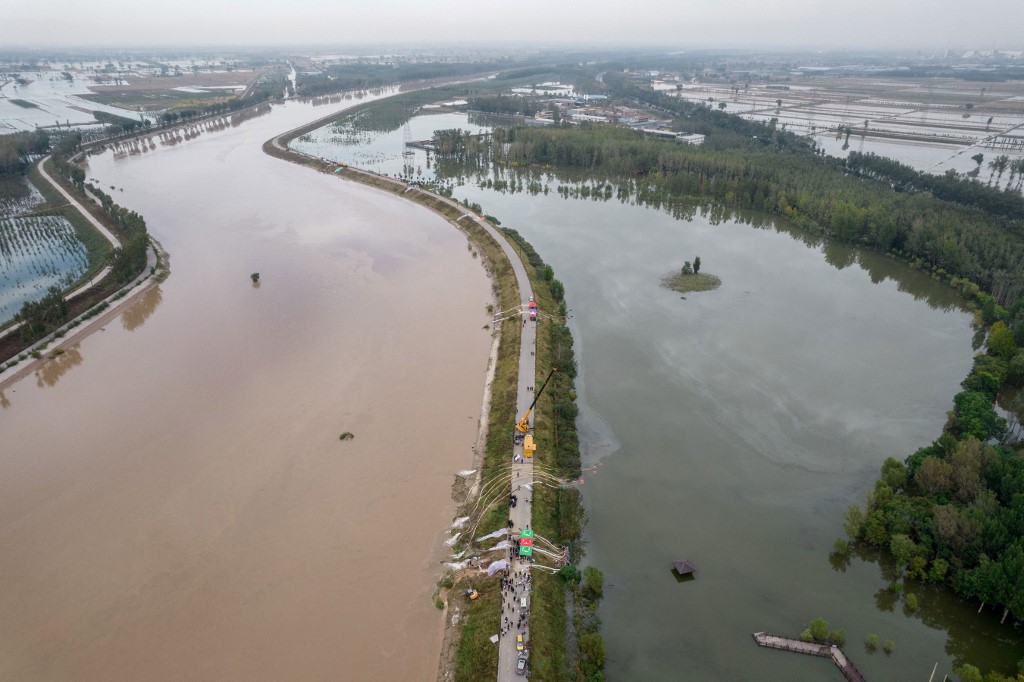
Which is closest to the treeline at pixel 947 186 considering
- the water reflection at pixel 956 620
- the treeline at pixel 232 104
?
the water reflection at pixel 956 620

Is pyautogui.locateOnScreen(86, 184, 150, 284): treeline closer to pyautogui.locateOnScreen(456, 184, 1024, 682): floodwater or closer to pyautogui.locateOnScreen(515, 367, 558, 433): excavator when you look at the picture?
pyautogui.locateOnScreen(456, 184, 1024, 682): floodwater

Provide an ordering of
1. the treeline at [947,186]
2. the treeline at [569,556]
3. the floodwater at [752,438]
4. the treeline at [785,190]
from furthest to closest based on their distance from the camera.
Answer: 1. the treeline at [947,186]
2. the treeline at [785,190]
3. the floodwater at [752,438]
4. the treeline at [569,556]

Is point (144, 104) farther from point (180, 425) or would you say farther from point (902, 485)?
point (902, 485)

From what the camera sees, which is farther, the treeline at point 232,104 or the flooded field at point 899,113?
the treeline at point 232,104

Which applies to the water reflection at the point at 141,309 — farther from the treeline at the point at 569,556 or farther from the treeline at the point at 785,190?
the treeline at the point at 785,190

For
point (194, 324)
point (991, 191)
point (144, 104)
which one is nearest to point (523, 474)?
point (194, 324)

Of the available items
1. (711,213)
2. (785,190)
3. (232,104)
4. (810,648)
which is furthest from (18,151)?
(810,648)

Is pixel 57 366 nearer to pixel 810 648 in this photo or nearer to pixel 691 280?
pixel 810 648
